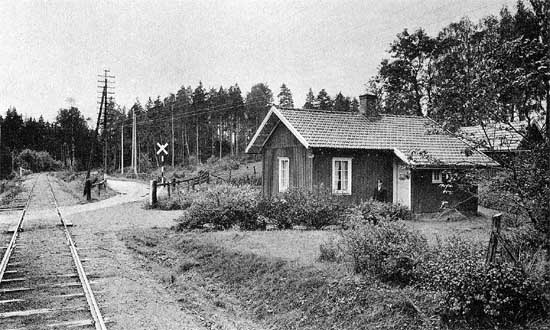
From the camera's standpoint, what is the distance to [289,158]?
22.5 m

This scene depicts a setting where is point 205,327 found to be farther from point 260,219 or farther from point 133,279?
point 260,219

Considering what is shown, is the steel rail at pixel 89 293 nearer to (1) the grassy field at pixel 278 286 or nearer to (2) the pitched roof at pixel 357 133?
(1) the grassy field at pixel 278 286

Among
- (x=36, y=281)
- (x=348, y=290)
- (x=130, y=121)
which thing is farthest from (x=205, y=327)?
(x=130, y=121)

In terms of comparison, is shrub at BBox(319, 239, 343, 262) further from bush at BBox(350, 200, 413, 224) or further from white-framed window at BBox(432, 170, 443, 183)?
white-framed window at BBox(432, 170, 443, 183)

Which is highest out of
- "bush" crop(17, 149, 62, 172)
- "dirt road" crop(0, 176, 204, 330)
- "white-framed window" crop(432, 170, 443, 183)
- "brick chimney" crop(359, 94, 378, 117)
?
"brick chimney" crop(359, 94, 378, 117)

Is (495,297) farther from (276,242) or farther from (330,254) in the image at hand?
(276,242)

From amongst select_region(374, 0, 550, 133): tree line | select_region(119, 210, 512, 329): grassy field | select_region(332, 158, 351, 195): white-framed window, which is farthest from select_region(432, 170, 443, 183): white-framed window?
select_region(374, 0, 550, 133): tree line

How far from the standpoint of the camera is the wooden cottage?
2088cm

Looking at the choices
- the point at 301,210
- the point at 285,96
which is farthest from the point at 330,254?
the point at 285,96

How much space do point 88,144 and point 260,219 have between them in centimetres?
9820

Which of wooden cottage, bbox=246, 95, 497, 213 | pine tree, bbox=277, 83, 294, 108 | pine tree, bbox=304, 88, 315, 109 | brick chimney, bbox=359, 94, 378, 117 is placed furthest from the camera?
pine tree, bbox=304, 88, 315, 109

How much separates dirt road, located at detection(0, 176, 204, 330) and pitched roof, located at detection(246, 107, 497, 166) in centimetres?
642

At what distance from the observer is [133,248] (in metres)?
13.7

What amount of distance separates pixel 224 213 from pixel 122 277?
5.86m
